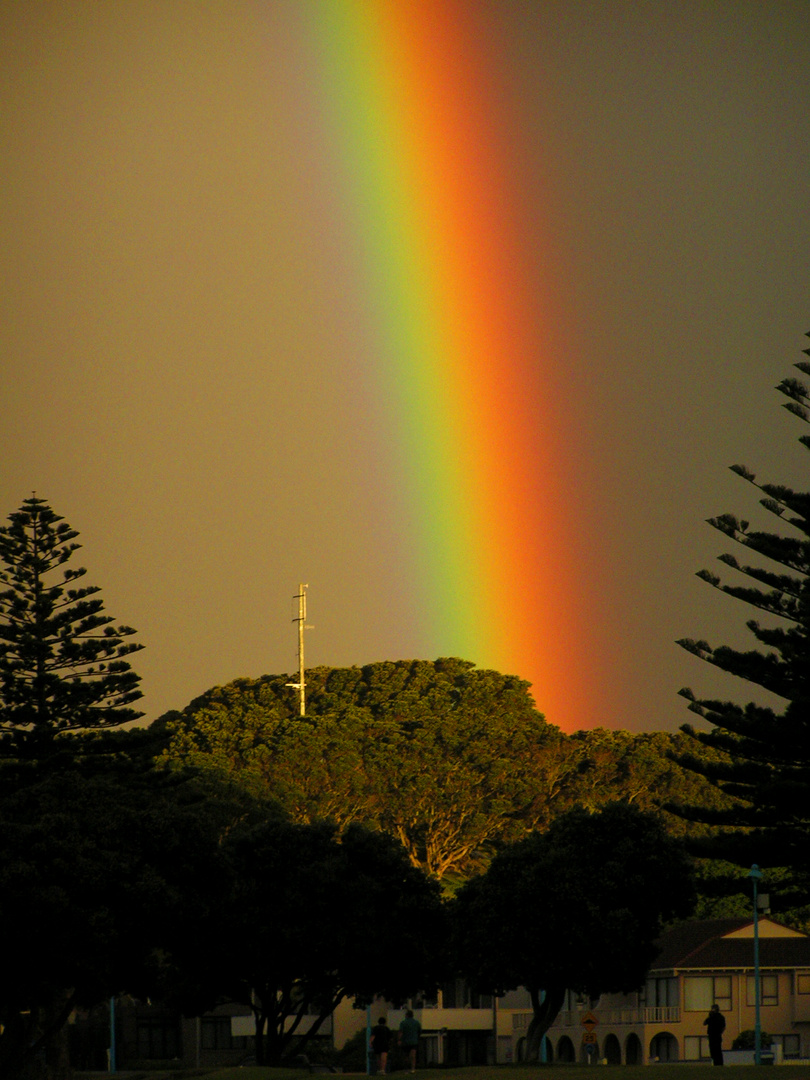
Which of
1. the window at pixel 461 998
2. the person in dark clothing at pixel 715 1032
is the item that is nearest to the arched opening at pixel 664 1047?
the window at pixel 461 998

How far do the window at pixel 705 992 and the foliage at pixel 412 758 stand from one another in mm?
11946

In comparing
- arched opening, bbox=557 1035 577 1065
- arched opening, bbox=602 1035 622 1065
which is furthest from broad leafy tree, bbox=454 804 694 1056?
arched opening, bbox=557 1035 577 1065

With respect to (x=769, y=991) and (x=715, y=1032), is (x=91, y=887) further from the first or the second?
(x=769, y=991)

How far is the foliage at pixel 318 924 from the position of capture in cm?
3597

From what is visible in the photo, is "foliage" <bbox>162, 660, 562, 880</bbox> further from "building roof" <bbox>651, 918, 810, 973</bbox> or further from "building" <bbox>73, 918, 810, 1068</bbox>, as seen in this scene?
"building roof" <bbox>651, 918, 810, 973</bbox>

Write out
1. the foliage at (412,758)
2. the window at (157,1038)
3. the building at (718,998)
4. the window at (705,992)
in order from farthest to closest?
1. the window at (157,1038)
2. the foliage at (412,758)
3. the window at (705,992)
4. the building at (718,998)

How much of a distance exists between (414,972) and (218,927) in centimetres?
533

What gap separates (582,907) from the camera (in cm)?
3600


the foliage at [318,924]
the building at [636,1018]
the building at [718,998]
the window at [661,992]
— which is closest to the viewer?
the foliage at [318,924]

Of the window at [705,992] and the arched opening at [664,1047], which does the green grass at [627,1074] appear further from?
the window at [705,992]

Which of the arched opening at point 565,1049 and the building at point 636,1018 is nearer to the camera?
the building at point 636,1018

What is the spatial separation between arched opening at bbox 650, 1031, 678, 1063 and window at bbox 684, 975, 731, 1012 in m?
1.28

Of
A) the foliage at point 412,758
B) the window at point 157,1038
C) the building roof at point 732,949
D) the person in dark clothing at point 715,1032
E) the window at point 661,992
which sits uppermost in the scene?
the foliage at point 412,758

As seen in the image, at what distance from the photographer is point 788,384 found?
37000 millimetres
